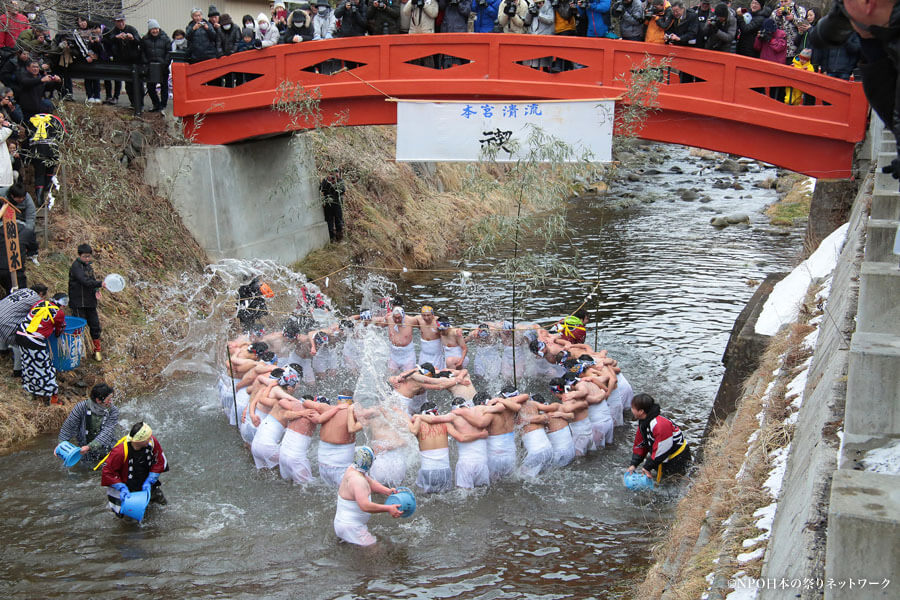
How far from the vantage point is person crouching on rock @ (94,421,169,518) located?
26.2 ft

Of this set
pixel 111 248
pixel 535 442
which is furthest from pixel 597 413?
pixel 111 248

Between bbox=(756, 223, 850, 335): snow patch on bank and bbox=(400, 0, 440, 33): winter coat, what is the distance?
756cm

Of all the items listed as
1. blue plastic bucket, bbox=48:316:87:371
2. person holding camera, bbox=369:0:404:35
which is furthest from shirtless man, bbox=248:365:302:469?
person holding camera, bbox=369:0:404:35

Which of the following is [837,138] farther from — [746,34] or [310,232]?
[310,232]

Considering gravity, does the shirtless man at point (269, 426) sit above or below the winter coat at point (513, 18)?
below

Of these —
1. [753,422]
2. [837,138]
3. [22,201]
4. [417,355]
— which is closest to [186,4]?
[22,201]

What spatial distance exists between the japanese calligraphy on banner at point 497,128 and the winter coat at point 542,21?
2.24 meters

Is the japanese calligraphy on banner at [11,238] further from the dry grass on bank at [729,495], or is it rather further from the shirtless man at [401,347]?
the dry grass on bank at [729,495]

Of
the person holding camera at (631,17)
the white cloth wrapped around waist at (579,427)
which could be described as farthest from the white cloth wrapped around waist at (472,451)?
the person holding camera at (631,17)

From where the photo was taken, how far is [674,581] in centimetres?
580

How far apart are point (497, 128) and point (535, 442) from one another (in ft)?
18.0

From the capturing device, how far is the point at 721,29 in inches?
505

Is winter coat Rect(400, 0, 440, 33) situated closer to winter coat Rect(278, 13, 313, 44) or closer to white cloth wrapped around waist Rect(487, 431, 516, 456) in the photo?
winter coat Rect(278, 13, 313, 44)

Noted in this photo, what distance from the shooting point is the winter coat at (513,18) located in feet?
46.3
